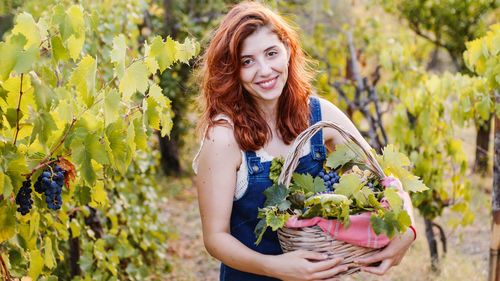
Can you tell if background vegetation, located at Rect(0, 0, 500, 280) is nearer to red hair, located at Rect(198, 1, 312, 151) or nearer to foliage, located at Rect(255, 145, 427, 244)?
red hair, located at Rect(198, 1, 312, 151)

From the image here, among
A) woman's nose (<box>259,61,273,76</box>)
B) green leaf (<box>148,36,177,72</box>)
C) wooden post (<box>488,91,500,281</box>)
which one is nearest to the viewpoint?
green leaf (<box>148,36,177,72</box>)

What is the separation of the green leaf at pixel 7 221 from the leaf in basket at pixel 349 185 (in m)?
0.83

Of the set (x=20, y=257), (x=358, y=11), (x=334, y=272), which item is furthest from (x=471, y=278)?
(x=358, y=11)

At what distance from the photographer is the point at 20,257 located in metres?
1.77

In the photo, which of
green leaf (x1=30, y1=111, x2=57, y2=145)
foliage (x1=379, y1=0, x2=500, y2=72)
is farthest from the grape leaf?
foliage (x1=379, y1=0, x2=500, y2=72)

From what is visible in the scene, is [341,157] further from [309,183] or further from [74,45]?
[74,45]

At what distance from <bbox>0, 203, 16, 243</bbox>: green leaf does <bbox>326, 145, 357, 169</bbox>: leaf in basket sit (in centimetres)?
90

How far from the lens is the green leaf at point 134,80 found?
3.91ft

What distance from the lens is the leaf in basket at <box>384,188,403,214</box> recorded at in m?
1.29

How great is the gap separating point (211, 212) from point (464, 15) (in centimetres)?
585

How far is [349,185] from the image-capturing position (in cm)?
133

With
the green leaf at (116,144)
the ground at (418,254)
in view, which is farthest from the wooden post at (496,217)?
the green leaf at (116,144)

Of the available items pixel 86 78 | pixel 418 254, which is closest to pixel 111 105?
pixel 86 78

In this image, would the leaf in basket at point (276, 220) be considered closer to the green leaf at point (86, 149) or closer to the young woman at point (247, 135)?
the young woman at point (247, 135)
